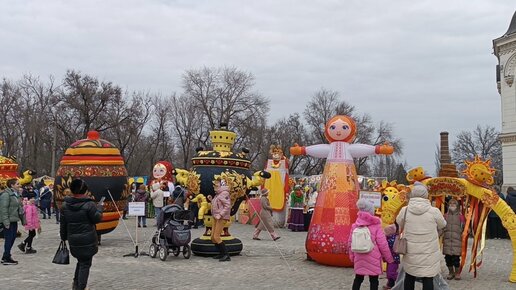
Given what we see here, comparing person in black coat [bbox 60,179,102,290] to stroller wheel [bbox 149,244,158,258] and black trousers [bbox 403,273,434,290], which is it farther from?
black trousers [bbox 403,273,434,290]

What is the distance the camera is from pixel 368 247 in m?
7.25

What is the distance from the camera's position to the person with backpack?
7.30m

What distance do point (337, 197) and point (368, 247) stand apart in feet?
11.1

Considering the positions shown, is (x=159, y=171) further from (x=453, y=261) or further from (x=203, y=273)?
(x=453, y=261)

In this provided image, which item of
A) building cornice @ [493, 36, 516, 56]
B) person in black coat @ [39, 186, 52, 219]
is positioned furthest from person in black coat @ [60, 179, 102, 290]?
building cornice @ [493, 36, 516, 56]

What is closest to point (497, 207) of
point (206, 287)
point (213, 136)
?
point (206, 287)

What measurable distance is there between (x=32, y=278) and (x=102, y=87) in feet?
111

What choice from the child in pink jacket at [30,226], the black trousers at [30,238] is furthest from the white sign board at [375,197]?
the black trousers at [30,238]

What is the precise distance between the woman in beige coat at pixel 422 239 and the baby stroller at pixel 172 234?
576 centimetres

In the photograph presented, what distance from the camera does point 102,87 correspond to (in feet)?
136

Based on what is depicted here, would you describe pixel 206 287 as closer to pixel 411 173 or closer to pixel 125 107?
pixel 411 173

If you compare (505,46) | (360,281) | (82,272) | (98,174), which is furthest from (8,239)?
(505,46)

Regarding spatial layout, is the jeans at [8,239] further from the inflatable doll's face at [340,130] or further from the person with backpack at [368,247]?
the person with backpack at [368,247]

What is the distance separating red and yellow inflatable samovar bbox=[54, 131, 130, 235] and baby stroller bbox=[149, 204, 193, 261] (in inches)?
66.7
